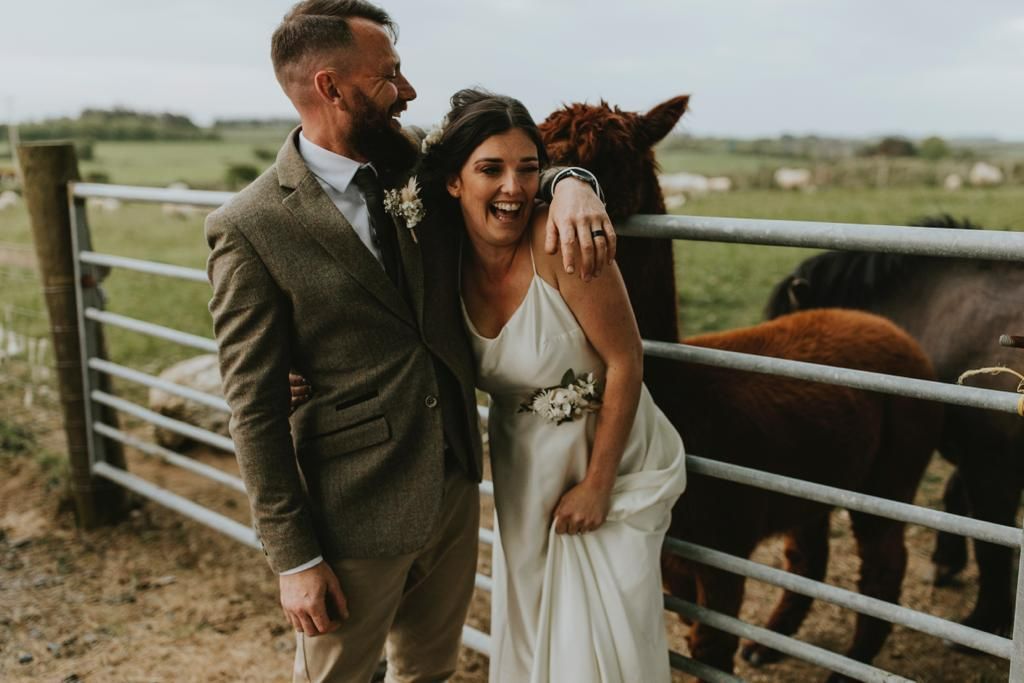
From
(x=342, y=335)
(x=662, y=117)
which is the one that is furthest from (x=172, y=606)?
(x=662, y=117)

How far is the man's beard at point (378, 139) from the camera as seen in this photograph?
2.03m

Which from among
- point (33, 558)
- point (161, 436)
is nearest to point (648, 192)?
point (33, 558)

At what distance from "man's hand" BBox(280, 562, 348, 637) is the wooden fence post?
10.0 feet

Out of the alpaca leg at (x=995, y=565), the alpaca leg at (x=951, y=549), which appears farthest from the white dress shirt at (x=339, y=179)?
the alpaca leg at (x=951, y=549)

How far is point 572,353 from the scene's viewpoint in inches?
81.4

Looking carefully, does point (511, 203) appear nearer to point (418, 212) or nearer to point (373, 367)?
point (418, 212)

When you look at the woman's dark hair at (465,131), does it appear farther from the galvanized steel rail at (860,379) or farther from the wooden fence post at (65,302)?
the wooden fence post at (65,302)

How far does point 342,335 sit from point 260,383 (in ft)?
0.70

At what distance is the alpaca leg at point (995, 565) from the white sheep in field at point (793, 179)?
99.1ft

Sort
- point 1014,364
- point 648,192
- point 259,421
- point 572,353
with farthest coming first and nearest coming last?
1. point 1014,364
2. point 648,192
3. point 572,353
4. point 259,421

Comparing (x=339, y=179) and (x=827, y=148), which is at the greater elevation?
(x=827, y=148)

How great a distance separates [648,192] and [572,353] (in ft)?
2.63

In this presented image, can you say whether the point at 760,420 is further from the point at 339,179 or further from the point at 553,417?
the point at 339,179

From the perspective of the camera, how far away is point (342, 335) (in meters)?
1.99
